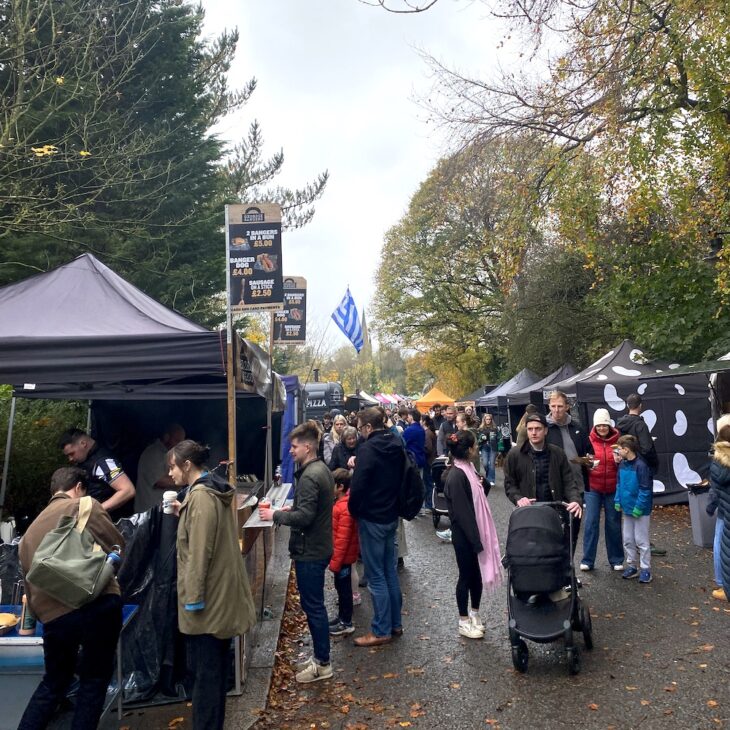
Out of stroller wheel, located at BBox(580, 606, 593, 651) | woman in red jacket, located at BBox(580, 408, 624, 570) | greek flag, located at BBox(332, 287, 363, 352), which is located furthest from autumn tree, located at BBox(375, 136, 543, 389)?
stroller wheel, located at BBox(580, 606, 593, 651)

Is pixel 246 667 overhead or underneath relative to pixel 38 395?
underneath

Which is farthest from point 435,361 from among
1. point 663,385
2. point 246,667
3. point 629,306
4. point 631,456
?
point 246,667

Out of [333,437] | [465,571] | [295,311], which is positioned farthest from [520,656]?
[295,311]

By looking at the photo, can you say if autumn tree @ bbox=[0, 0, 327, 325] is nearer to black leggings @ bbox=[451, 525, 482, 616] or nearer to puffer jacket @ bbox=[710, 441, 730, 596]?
black leggings @ bbox=[451, 525, 482, 616]

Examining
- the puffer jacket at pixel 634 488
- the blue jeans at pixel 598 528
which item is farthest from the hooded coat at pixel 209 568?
the blue jeans at pixel 598 528

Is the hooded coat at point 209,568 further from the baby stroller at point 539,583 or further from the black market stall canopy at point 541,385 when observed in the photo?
the black market stall canopy at point 541,385

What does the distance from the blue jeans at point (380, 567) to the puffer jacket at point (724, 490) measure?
2.74m

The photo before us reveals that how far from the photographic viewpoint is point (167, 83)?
57.8 ft

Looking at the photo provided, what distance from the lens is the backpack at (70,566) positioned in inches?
146

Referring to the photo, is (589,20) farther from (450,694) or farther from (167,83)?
(167,83)

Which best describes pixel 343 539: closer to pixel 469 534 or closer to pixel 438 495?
pixel 469 534

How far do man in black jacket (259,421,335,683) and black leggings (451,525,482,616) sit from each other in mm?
1204

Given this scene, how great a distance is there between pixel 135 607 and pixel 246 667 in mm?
1145

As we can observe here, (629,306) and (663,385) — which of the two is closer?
(663,385)
